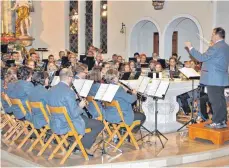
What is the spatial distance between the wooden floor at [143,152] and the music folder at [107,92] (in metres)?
0.92

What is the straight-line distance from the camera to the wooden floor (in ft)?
22.2

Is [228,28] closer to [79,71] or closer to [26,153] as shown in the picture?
[79,71]

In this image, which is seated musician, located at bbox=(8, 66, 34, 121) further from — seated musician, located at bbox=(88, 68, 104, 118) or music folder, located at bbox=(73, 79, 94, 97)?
seated musician, located at bbox=(88, 68, 104, 118)

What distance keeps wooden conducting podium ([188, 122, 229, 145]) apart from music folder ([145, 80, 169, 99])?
1.13 metres

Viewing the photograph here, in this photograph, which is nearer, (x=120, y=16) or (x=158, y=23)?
(x=158, y=23)

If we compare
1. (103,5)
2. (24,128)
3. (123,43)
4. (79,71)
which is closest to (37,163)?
(24,128)

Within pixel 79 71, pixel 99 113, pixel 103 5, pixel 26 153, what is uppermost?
pixel 103 5

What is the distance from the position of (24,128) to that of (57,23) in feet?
41.9

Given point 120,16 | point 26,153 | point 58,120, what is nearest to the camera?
point 58,120

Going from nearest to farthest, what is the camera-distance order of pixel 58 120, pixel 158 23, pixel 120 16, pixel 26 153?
pixel 58 120
pixel 26 153
pixel 158 23
pixel 120 16

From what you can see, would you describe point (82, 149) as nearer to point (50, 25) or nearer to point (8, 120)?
point (8, 120)

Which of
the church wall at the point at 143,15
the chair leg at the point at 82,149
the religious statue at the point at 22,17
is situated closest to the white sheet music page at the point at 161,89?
the chair leg at the point at 82,149

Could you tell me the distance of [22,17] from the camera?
728 inches

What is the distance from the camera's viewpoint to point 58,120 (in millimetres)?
6617
